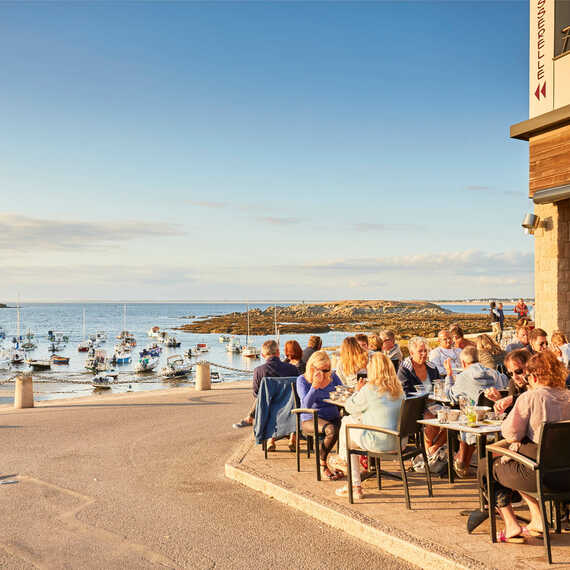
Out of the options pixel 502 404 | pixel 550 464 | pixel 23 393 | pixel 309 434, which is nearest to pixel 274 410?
pixel 309 434

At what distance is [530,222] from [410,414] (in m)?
10.2

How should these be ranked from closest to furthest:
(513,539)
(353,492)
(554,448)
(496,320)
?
(554,448) < (513,539) < (353,492) < (496,320)

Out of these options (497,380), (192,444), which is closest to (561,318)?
(497,380)

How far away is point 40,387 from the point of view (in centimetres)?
4528

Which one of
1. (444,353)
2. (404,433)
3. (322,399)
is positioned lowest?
(404,433)

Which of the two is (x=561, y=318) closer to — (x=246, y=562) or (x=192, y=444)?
(x=192, y=444)

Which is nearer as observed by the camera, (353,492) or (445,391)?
(353,492)

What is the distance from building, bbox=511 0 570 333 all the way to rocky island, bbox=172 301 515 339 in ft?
255

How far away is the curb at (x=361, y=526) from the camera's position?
466 cm

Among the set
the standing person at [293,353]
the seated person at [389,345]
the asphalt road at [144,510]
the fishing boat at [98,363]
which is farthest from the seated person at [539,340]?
the fishing boat at [98,363]

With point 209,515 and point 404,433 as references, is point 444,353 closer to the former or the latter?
point 404,433

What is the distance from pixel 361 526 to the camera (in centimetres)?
540

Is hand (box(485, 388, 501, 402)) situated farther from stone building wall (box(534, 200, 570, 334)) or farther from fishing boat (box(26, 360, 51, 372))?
fishing boat (box(26, 360, 51, 372))

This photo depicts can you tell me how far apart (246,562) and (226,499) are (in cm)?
182
